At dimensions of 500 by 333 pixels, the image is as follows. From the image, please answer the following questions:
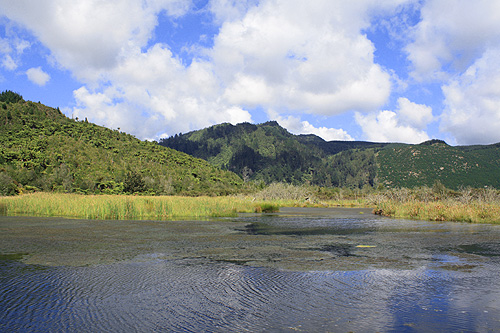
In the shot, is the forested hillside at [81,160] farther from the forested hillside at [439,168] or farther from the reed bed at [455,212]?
the forested hillside at [439,168]

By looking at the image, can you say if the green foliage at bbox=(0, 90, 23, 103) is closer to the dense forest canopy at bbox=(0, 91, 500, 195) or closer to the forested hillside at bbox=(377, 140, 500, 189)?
the dense forest canopy at bbox=(0, 91, 500, 195)

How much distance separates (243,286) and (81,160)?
6730cm

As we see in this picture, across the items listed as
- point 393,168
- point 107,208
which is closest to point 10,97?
point 107,208

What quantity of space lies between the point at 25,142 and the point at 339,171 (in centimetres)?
14934

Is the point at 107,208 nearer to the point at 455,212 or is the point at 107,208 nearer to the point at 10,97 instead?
the point at 455,212

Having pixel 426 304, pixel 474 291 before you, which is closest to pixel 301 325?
pixel 426 304

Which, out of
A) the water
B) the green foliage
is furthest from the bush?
the green foliage

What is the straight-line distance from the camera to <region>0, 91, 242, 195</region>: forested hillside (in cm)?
5300

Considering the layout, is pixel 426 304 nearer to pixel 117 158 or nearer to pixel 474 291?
pixel 474 291

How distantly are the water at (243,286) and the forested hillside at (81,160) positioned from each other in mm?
33379

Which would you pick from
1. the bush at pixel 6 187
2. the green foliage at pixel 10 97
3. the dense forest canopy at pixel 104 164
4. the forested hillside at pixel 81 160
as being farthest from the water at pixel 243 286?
the green foliage at pixel 10 97

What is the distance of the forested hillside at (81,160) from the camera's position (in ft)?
174

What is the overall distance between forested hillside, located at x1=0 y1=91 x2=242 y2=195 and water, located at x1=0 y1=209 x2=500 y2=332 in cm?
3338

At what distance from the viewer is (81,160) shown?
219 feet
